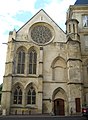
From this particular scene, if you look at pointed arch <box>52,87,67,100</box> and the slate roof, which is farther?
the slate roof

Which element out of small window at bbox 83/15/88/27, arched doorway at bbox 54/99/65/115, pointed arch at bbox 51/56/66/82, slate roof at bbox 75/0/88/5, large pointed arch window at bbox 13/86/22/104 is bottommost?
arched doorway at bbox 54/99/65/115

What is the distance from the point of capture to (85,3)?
119 feet

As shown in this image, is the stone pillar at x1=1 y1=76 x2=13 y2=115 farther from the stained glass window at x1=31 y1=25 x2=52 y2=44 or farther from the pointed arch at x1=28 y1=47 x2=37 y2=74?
the stained glass window at x1=31 y1=25 x2=52 y2=44

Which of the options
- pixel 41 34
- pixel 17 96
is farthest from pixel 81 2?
pixel 17 96

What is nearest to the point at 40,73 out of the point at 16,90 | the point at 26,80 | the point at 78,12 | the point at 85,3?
the point at 26,80

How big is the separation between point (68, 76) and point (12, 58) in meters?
7.88

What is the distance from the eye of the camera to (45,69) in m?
28.6

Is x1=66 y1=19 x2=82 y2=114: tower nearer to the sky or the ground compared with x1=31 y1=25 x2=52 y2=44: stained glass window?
nearer to the ground

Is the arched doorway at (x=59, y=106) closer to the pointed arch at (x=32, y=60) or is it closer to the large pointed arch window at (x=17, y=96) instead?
the large pointed arch window at (x=17, y=96)

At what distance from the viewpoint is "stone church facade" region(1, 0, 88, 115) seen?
86.9ft

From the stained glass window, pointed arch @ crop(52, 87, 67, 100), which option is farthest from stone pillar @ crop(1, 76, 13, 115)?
the stained glass window

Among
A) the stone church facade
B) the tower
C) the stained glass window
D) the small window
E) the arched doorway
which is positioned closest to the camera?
the tower

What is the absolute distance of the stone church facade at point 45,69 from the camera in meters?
26.5

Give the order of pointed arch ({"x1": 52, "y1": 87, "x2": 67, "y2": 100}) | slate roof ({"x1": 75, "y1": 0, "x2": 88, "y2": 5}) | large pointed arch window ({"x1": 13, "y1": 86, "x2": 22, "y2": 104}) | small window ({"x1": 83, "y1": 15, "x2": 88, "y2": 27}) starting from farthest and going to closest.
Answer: slate roof ({"x1": 75, "y1": 0, "x2": 88, "y2": 5}) → small window ({"x1": 83, "y1": 15, "x2": 88, "y2": 27}) → pointed arch ({"x1": 52, "y1": 87, "x2": 67, "y2": 100}) → large pointed arch window ({"x1": 13, "y1": 86, "x2": 22, "y2": 104})
